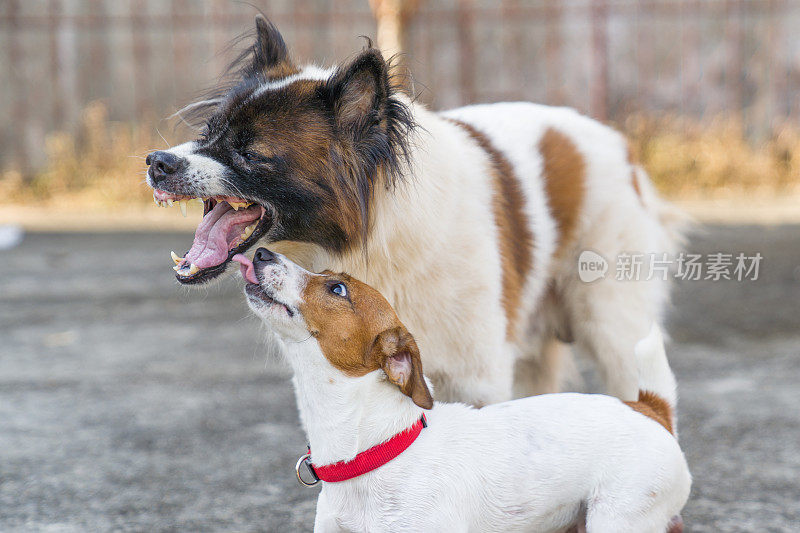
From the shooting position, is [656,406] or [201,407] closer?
[656,406]


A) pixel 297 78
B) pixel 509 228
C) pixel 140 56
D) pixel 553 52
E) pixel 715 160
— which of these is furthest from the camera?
pixel 140 56

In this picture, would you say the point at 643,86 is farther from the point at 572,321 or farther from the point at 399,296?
the point at 399,296

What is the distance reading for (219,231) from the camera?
290 cm

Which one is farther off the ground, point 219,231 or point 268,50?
point 268,50

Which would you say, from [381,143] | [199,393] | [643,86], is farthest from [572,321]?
[643,86]

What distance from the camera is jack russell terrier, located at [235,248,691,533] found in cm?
264

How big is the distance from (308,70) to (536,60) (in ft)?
28.8

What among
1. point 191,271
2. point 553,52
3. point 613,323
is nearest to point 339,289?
point 191,271

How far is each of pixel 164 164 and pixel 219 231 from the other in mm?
275

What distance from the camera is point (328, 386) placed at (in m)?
2.71

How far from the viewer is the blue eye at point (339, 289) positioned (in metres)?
2.75

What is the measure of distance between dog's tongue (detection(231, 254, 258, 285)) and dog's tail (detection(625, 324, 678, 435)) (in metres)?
1.28

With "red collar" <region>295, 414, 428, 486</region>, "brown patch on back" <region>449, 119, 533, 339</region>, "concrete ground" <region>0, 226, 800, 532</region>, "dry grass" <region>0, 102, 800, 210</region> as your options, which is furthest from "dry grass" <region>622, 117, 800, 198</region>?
"red collar" <region>295, 414, 428, 486</region>

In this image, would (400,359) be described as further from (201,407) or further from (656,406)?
(201,407)
